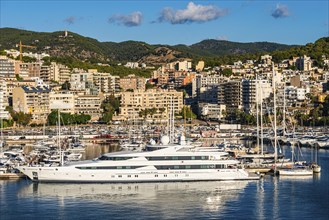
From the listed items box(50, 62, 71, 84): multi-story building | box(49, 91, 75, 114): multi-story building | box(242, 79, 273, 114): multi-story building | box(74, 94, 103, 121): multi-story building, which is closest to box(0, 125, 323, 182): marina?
box(49, 91, 75, 114): multi-story building

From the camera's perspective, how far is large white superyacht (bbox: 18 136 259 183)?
28.8m

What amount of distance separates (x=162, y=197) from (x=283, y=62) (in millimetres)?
81724

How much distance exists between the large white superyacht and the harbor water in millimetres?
374

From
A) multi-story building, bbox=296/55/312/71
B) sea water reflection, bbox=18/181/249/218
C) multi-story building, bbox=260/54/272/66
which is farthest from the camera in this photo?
multi-story building, bbox=260/54/272/66

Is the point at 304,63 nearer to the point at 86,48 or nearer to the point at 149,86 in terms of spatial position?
the point at 149,86

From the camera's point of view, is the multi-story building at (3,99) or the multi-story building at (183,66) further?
the multi-story building at (183,66)

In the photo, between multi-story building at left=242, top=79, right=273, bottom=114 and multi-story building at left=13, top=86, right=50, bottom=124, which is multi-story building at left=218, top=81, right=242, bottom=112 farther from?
multi-story building at left=13, top=86, right=50, bottom=124

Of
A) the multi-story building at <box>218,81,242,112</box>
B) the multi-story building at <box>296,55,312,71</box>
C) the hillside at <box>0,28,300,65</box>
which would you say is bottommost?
the multi-story building at <box>218,81,242,112</box>

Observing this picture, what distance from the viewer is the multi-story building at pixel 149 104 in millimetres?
81500

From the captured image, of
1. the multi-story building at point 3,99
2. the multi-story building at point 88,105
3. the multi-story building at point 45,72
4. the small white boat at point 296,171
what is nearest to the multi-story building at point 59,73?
the multi-story building at point 45,72

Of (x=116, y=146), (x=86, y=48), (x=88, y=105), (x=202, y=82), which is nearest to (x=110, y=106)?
(x=88, y=105)

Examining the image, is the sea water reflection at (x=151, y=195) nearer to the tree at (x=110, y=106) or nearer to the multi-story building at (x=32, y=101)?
the multi-story building at (x=32, y=101)

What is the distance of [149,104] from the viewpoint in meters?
85.0

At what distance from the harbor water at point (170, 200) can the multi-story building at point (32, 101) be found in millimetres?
45693
